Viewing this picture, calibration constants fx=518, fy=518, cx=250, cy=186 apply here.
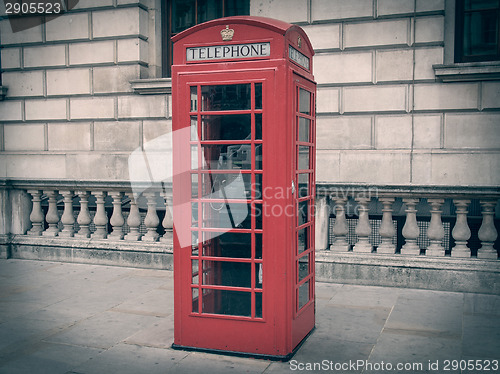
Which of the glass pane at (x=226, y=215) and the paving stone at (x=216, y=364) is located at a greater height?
the glass pane at (x=226, y=215)

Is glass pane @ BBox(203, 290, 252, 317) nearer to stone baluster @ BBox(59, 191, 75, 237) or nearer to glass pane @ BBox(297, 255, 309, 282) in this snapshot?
glass pane @ BBox(297, 255, 309, 282)

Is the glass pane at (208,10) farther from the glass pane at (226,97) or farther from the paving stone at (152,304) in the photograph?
the glass pane at (226,97)

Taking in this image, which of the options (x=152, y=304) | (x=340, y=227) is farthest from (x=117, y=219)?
(x=340, y=227)

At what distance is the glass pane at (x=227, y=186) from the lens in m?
3.98

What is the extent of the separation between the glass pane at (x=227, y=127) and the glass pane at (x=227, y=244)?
772 millimetres

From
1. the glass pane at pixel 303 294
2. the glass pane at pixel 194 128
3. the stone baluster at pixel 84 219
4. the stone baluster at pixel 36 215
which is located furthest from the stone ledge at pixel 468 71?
the stone baluster at pixel 36 215

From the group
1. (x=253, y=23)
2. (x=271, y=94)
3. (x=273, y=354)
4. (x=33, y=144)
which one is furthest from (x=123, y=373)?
(x=33, y=144)

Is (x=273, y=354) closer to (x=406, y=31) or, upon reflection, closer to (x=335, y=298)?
(x=335, y=298)

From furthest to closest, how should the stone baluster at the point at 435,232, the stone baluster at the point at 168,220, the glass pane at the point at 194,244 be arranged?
the stone baluster at the point at 168,220 < the stone baluster at the point at 435,232 < the glass pane at the point at 194,244

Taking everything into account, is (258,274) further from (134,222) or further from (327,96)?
(327,96)

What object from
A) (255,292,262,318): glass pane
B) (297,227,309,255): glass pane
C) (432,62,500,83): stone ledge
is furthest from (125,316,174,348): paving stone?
(432,62,500,83): stone ledge

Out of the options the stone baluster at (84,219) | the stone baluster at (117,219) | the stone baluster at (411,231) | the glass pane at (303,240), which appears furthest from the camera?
the stone baluster at (84,219)

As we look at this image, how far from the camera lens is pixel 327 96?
27.9ft

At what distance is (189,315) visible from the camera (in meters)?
4.24
